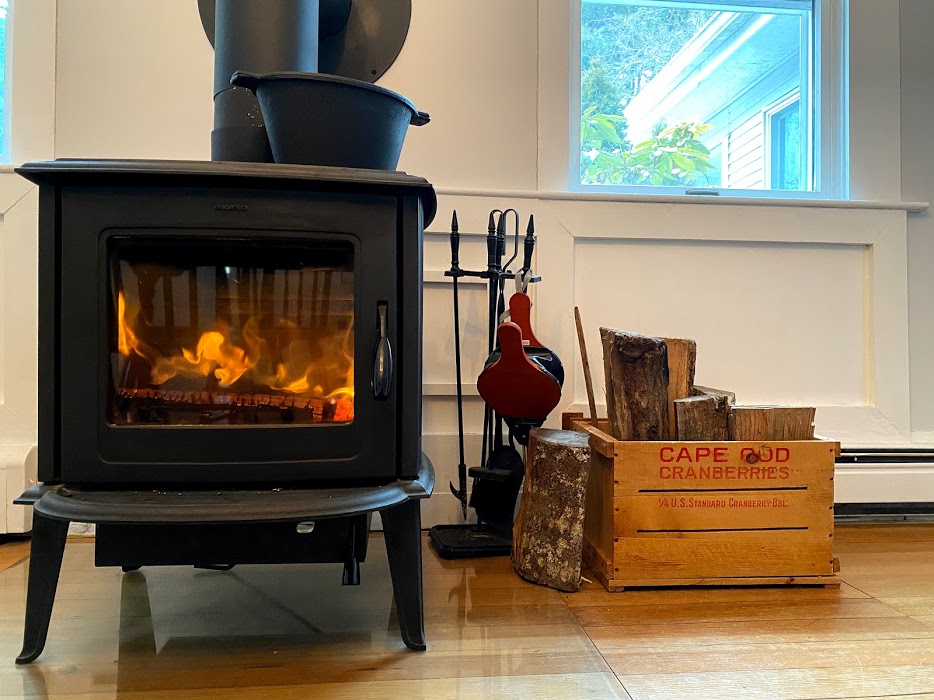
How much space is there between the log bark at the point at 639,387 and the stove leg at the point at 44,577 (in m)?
1.07

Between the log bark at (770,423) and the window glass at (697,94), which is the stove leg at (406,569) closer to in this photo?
the log bark at (770,423)

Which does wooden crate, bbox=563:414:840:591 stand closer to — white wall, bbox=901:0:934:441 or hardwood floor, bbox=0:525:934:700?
hardwood floor, bbox=0:525:934:700

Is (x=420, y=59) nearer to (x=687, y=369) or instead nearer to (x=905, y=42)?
(x=687, y=369)

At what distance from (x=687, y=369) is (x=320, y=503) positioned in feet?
3.10

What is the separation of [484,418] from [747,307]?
0.87 meters

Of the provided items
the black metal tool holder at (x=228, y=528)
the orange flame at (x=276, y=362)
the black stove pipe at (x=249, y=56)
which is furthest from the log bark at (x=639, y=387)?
the black stove pipe at (x=249, y=56)

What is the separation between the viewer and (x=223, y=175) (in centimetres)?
104

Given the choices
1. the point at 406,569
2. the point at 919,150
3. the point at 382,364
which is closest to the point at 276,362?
the point at 382,364

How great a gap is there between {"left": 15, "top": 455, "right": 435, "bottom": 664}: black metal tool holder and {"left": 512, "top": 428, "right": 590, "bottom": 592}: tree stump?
287 mm

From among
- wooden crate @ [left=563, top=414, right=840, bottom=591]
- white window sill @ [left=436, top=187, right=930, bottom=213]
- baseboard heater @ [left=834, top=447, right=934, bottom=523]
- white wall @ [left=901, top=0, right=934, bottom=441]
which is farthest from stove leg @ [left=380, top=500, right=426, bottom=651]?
white wall @ [left=901, top=0, right=934, bottom=441]

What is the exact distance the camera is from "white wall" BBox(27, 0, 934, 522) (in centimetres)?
176

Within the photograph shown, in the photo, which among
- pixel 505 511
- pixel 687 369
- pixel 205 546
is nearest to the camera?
pixel 205 546

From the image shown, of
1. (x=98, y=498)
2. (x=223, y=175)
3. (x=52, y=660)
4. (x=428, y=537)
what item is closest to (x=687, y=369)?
(x=428, y=537)

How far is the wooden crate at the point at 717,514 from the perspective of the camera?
4.52ft
